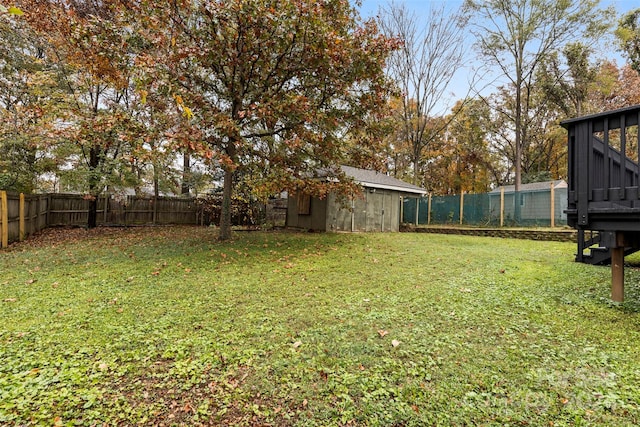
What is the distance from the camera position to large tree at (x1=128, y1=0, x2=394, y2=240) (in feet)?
19.5

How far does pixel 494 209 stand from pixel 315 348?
527 inches

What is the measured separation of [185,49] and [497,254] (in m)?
8.06

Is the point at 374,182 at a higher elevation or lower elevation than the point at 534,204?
higher

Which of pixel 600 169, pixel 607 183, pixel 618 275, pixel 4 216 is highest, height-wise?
pixel 600 169

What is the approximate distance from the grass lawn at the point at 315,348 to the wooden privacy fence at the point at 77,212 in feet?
14.1

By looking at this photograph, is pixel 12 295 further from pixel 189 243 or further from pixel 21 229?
pixel 21 229

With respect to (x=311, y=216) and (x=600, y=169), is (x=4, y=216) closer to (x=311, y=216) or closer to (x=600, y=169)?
(x=311, y=216)

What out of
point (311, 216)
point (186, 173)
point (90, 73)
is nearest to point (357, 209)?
point (311, 216)

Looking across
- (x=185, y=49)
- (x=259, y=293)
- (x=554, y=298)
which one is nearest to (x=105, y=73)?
(x=185, y=49)

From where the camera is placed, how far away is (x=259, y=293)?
158 inches

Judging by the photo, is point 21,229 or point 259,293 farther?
point 21,229

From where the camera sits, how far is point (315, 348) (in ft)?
8.30

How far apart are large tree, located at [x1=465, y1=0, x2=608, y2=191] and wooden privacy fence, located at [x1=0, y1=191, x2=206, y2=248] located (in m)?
17.1

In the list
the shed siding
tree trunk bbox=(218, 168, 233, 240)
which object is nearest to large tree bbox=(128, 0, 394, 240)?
tree trunk bbox=(218, 168, 233, 240)
